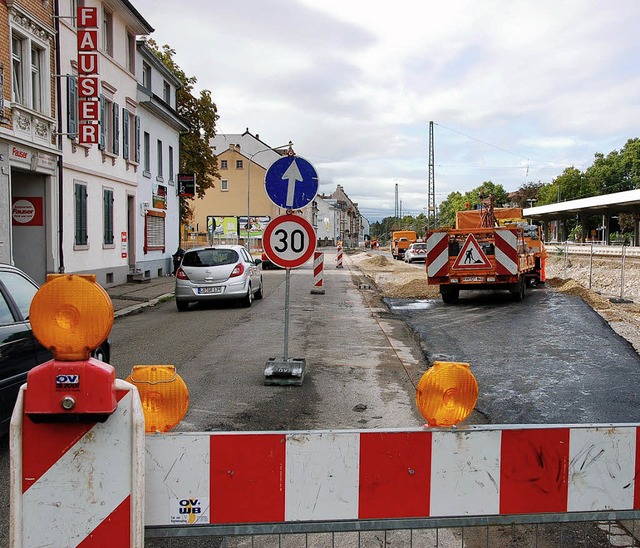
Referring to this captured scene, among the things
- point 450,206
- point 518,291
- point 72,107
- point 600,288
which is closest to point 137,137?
point 72,107

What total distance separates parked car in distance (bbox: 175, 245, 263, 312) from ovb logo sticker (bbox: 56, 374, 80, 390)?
14180mm

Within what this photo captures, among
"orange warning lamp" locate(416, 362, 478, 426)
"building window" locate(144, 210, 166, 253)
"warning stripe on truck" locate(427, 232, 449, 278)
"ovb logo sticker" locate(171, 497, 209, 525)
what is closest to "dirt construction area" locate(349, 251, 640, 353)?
"warning stripe on truck" locate(427, 232, 449, 278)

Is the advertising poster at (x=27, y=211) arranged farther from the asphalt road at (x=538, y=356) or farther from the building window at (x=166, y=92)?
the building window at (x=166, y=92)

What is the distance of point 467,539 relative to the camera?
12.5ft

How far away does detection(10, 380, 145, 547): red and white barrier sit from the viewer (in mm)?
2152

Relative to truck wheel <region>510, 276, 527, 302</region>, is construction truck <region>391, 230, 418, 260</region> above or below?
above

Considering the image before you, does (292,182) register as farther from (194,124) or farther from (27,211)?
(194,124)

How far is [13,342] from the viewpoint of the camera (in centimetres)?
536

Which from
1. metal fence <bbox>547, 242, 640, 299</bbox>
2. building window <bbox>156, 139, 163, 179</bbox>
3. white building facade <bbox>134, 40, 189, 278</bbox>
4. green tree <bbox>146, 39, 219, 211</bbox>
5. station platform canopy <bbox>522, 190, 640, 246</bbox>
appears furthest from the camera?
station platform canopy <bbox>522, 190, 640, 246</bbox>

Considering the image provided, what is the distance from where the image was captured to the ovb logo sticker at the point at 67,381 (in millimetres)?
2100

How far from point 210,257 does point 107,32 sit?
11.3 m

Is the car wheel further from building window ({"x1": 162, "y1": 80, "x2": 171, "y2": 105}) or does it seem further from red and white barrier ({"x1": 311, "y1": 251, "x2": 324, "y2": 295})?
building window ({"x1": 162, "y1": 80, "x2": 171, "y2": 105})

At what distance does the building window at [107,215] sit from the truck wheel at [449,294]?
1211 centimetres

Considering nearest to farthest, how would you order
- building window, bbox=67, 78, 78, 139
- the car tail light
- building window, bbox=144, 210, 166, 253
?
the car tail light
building window, bbox=67, 78, 78, 139
building window, bbox=144, 210, 166, 253
